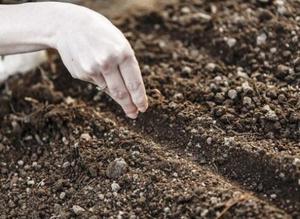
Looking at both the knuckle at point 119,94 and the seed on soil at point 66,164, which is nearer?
the knuckle at point 119,94

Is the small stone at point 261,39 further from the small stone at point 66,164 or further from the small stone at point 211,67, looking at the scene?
the small stone at point 66,164

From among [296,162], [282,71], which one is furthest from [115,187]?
[282,71]

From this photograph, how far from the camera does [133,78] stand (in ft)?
4.66

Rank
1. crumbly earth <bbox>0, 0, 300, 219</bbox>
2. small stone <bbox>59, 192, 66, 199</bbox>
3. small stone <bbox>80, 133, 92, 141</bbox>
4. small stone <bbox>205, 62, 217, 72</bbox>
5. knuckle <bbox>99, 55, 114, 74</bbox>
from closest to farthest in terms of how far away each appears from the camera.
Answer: knuckle <bbox>99, 55, 114, 74</bbox>, crumbly earth <bbox>0, 0, 300, 219</bbox>, small stone <bbox>59, 192, 66, 199</bbox>, small stone <bbox>80, 133, 92, 141</bbox>, small stone <bbox>205, 62, 217, 72</bbox>

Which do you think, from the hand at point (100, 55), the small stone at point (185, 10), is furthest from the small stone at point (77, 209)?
the small stone at point (185, 10)

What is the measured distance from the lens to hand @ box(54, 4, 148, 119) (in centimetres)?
140

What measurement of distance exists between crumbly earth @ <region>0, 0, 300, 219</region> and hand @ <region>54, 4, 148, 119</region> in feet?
0.71

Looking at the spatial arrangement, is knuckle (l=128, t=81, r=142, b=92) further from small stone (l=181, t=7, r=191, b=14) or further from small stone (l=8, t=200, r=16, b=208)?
small stone (l=181, t=7, r=191, b=14)

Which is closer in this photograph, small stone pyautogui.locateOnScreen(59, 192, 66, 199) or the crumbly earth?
the crumbly earth

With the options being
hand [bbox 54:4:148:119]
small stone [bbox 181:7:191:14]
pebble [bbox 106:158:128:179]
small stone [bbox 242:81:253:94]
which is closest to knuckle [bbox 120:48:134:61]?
hand [bbox 54:4:148:119]

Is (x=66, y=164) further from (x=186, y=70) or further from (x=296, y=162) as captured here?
(x=296, y=162)

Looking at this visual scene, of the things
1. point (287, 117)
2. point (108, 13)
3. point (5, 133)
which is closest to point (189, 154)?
point (287, 117)

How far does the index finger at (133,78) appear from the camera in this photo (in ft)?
4.64

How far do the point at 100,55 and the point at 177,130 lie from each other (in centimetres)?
38
